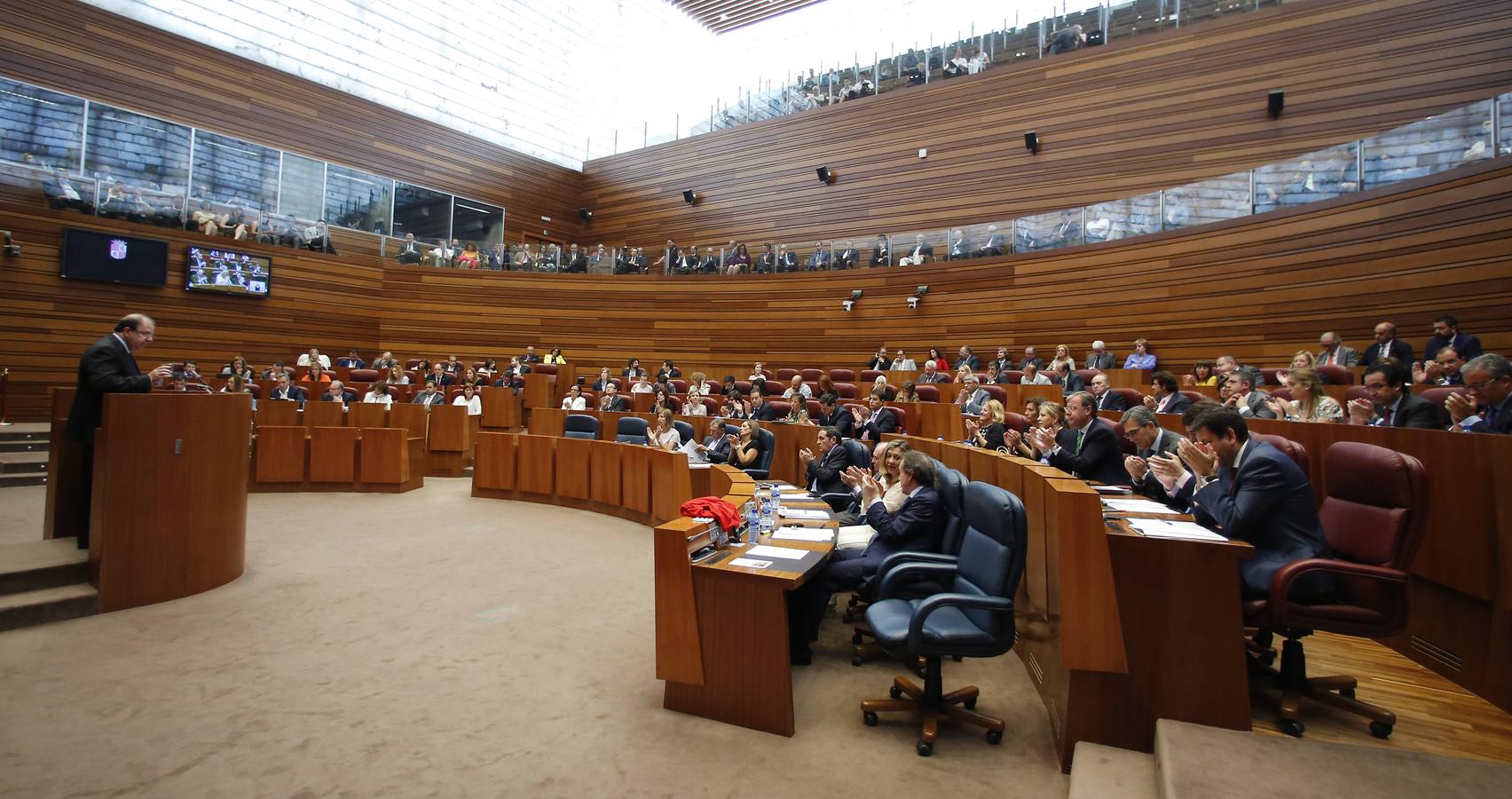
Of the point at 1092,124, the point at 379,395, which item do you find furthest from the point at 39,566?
the point at 1092,124

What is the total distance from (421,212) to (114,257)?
5.32 meters

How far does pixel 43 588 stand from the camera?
354 cm

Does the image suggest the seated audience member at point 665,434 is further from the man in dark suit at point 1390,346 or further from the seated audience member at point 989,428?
the man in dark suit at point 1390,346

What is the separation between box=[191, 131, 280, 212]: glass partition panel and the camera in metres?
11.4

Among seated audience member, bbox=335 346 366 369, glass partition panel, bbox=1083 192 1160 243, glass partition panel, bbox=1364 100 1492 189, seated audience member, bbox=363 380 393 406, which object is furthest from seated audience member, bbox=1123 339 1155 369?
seated audience member, bbox=335 346 366 369

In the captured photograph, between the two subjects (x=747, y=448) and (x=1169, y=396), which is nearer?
(x=1169, y=396)

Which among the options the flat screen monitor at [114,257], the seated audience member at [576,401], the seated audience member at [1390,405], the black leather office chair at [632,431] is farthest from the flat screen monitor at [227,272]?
the seated audience member at [1390,405]

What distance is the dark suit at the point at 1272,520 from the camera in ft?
7.72

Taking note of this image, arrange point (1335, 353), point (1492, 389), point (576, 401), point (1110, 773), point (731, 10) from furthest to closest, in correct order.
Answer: point (731, 10) → point (576, 401) → point (1335, 353) → point (1492, 389) → point (1110, 773)

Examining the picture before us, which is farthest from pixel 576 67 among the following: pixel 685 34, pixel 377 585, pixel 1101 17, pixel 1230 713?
pixel 1230 713

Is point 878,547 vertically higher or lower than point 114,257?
lower

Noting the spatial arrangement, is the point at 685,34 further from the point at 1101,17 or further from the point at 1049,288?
the point at 1049,288

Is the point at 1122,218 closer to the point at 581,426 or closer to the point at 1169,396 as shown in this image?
the point at 1169,396

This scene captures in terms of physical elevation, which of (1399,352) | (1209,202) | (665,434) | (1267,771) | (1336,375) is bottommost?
(1267,771)
